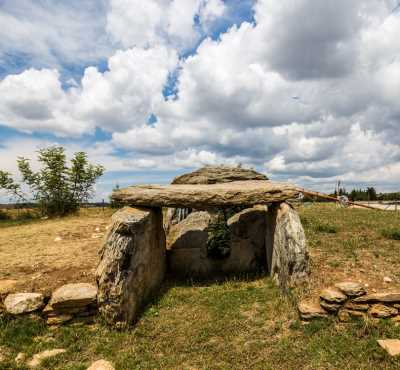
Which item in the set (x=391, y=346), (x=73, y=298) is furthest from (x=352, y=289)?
(x=73, y=298)

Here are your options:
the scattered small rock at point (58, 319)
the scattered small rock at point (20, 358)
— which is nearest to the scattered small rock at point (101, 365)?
the scattered small rock at point (20, 358)

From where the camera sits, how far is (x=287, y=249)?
7.58m

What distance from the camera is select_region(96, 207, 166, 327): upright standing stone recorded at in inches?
258

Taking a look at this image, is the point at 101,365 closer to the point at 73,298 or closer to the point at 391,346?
the point at 73,298

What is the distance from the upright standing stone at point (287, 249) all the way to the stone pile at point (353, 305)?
35.0 inches

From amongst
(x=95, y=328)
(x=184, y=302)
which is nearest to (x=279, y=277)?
(x=184, y=302)

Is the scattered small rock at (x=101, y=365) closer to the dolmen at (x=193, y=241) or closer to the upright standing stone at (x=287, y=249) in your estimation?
the dolmen at (x=193, y=241)

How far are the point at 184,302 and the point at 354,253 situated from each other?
472cm

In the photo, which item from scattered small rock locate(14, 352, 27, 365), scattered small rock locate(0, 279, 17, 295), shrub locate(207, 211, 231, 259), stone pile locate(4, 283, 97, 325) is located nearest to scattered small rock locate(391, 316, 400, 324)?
shrub locate(207, 211, 231, 259)

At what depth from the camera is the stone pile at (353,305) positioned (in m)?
6.09

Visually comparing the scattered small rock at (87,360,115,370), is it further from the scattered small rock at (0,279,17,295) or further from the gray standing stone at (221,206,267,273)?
the gray standing stone at (221,206,267,273)

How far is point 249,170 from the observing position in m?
12.1

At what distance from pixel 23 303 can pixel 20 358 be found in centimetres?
135

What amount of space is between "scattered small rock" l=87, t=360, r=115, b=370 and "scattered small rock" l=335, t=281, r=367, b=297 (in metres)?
4.69
